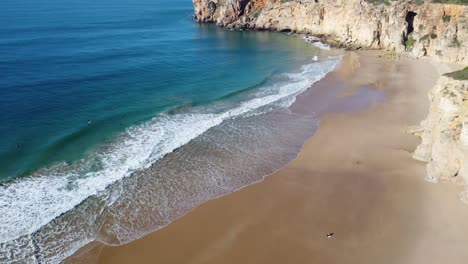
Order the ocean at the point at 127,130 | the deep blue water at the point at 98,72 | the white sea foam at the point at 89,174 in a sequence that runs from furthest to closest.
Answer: the deep blue water at the point at 98,72, the ocean at the point at 127,130, the white sea foam at the point at 89,174

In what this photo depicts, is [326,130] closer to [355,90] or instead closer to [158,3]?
[355,90]

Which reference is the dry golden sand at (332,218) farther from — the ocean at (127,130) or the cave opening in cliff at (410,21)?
the cave opening in cliff at (410,21)

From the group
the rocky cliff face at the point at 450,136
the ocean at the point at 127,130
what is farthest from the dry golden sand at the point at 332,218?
the ocean at the point at 127,130

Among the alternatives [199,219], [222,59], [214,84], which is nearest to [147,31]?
[222,59]

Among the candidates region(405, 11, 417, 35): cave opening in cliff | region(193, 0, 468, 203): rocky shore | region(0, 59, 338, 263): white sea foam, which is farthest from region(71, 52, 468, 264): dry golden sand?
region(405, 11, 417, 35): cave opening in cliff

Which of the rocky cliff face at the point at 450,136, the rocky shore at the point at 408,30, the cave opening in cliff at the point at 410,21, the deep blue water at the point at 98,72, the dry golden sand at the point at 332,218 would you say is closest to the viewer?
the dry golden sand at the point at 332,218

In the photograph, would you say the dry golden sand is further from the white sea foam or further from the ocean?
the white sea foam

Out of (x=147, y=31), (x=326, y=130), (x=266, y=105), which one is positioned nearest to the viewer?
(x=326, y=130)
